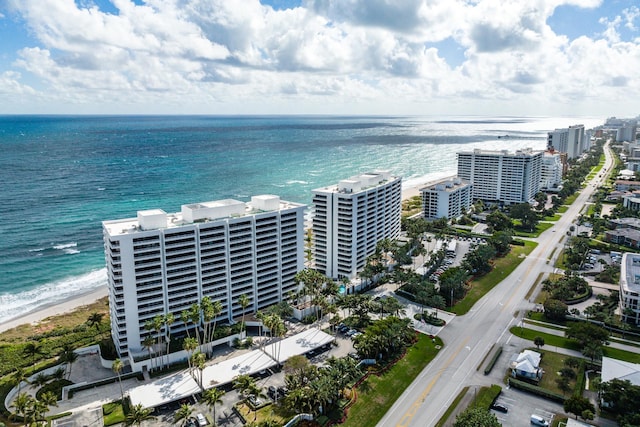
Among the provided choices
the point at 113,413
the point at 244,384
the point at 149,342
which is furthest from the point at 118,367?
the point at 244,384

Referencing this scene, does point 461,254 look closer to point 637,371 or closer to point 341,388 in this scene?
point 637,371

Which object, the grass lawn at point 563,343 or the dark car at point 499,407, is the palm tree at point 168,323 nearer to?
the dark car at point 499,407

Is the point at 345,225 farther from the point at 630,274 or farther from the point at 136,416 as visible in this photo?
the point at 136,416

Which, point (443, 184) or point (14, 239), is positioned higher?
point (443, 184)

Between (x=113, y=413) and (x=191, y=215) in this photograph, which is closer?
(x=113, y=413)

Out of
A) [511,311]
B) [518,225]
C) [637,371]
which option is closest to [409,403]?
[637,371]

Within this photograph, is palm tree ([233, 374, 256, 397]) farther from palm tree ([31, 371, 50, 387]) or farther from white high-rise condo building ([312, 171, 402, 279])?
white high-rise condo building ([312, 171, 402, 279])
